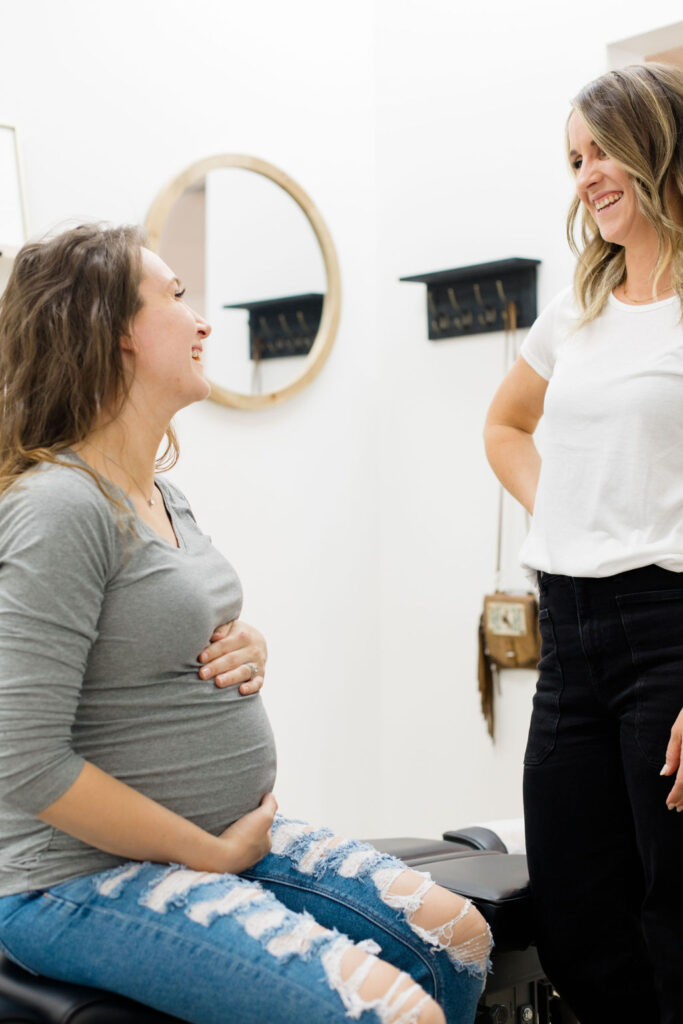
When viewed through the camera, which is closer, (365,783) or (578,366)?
(578,366)

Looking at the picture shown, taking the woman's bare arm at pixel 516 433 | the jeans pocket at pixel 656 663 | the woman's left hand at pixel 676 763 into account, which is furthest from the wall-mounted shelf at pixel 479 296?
the woman's left hand at pixel 676 763

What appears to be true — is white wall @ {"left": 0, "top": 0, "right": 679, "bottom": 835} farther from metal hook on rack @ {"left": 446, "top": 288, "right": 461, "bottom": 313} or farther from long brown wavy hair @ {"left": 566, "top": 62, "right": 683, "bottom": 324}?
long brown wavy hair @ {"left": 566, "top": 62, "right": 683, "bottom": 324}

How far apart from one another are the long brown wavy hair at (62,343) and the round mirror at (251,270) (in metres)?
1.27

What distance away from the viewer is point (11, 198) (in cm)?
244

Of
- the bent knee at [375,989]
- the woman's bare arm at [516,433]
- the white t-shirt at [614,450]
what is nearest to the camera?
the bent knee at [375,989]

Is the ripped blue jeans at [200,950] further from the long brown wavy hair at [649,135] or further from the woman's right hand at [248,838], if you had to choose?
the long brown wavy hair at [649,135]

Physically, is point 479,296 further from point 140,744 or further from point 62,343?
point 140,744

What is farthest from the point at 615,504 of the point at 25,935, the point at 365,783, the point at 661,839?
the point at 365,783

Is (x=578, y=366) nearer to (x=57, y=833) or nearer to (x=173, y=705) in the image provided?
(x=173, y=705)

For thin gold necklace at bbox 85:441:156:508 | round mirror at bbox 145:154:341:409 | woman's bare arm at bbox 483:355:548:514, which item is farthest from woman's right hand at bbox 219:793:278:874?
round mirror at bbox 145:154:341:409

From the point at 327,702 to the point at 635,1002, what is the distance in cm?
159

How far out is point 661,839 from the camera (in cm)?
158

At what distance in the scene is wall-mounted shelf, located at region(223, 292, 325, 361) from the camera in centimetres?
300

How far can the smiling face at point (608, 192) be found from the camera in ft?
5.71
